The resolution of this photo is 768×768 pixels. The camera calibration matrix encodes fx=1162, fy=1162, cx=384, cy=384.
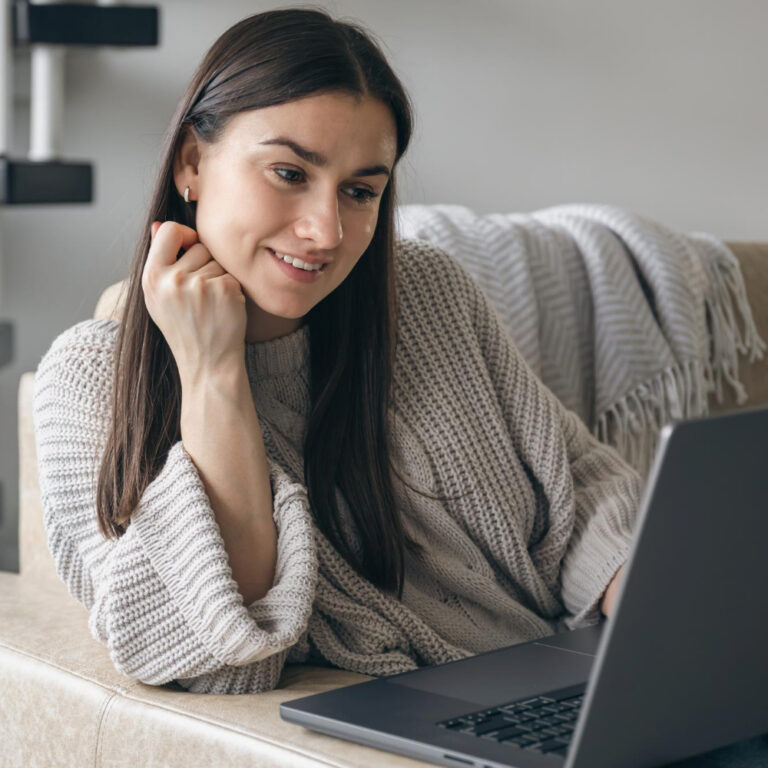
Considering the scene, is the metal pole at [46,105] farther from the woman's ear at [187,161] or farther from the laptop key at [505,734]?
the laptop key at [505,734]

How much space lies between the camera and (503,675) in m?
0.94

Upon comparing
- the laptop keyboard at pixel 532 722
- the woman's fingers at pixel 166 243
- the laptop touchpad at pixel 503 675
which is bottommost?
the laptop touchpad at pixel 503 675

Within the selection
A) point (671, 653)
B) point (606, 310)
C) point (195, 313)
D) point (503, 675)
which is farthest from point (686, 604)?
point (606, 310)

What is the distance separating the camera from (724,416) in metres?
0.63

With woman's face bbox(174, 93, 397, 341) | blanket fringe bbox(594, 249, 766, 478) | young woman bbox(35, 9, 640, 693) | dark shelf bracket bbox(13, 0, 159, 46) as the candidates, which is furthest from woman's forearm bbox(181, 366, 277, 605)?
dark shelf bracket bbox(13, 0, 159, 46)

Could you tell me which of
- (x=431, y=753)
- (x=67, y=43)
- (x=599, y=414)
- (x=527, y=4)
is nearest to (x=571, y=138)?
(x=527, y=4)

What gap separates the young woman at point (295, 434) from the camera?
39.8 inches

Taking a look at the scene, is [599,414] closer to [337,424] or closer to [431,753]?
[337,424]

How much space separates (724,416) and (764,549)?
108 millimetres

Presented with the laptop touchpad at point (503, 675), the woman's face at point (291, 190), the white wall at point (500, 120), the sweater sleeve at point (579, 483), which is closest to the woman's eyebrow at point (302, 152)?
the woman's face at point (291, 190)

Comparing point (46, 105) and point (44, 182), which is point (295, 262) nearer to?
point (44, 182)

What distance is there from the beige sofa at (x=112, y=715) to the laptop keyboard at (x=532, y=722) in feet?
0.18

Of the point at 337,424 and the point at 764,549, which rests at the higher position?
the point at 764,549

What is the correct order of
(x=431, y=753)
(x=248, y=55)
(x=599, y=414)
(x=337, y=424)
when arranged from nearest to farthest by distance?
1. (x=431, y=753)
2. (x=248, y=55)
3. (x=337, y=424)
4. (x=599, y=414)
